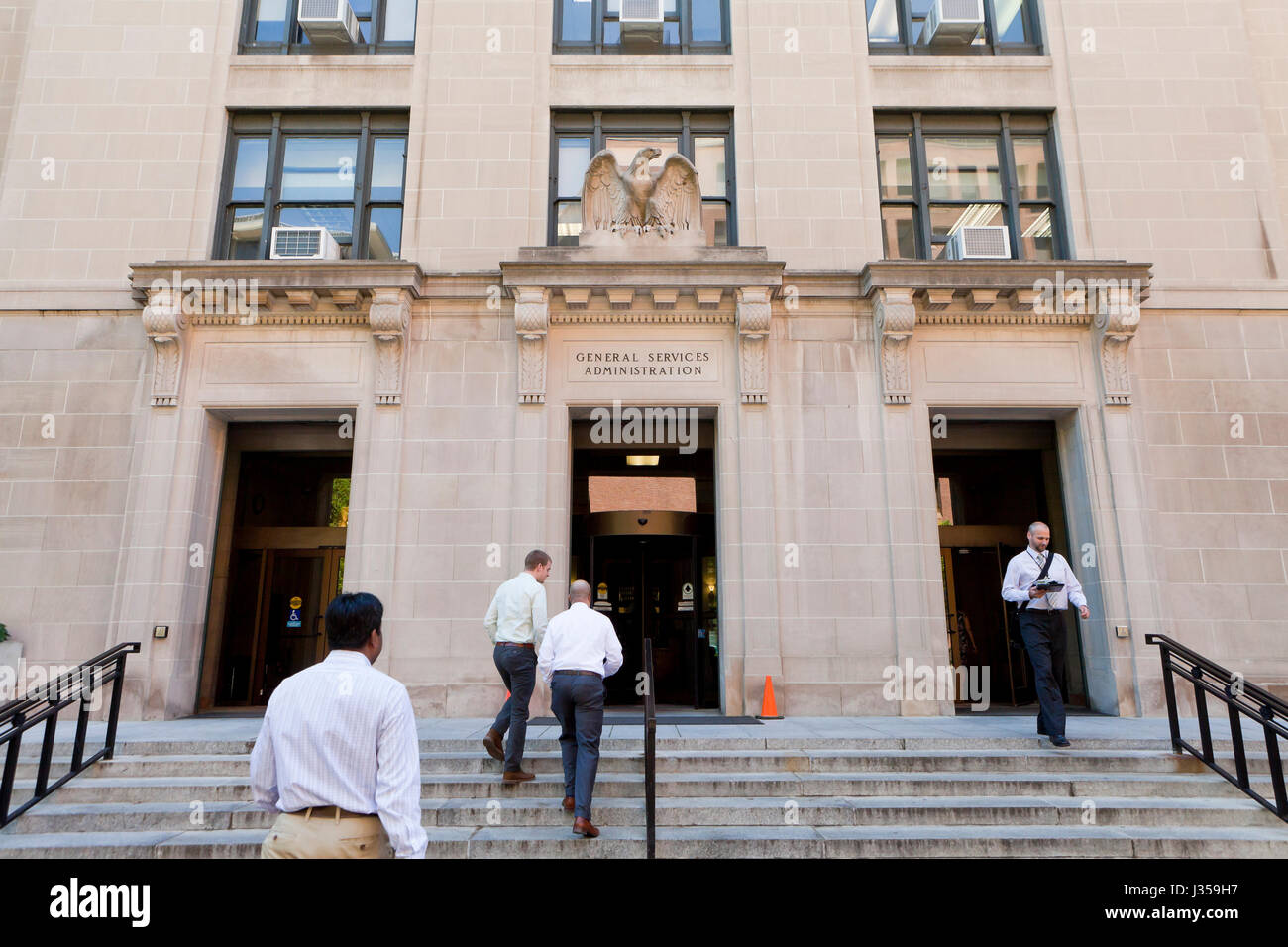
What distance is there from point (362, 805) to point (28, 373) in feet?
39.4

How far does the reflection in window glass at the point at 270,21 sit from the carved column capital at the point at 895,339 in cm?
1127

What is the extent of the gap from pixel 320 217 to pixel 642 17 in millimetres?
6462

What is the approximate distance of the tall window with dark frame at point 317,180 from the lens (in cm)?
1202

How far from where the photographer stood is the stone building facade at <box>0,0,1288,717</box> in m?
10.5

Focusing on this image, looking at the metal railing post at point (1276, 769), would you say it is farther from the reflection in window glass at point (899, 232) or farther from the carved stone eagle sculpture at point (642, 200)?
the carved stone eagle sculpture at point (642, 200)

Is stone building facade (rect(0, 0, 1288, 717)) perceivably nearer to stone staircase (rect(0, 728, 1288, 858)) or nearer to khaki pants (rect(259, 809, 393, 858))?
stone staircase (rect(0, 728, 1288, 858))

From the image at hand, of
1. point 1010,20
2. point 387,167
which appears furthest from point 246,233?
point 1010,20

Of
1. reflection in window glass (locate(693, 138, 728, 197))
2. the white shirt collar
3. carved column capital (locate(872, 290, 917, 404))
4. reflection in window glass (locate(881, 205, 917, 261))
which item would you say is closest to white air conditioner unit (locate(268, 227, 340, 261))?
reflection in window glass (locate(693, 138, 728, 197))

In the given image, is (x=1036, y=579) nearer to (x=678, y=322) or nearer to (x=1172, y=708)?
(x=1172, y=708)

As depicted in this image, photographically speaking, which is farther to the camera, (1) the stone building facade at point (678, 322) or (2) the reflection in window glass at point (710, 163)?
(2) the reflection in window glass at point (710, 163)

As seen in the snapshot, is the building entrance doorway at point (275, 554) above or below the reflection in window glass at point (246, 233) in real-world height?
below

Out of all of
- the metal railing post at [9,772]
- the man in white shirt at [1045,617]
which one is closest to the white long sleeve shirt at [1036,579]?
the man in white shirt at [1045,617]

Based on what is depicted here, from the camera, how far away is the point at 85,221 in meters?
11.7

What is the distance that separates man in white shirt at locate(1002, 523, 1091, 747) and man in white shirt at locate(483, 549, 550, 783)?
499 centimetres
